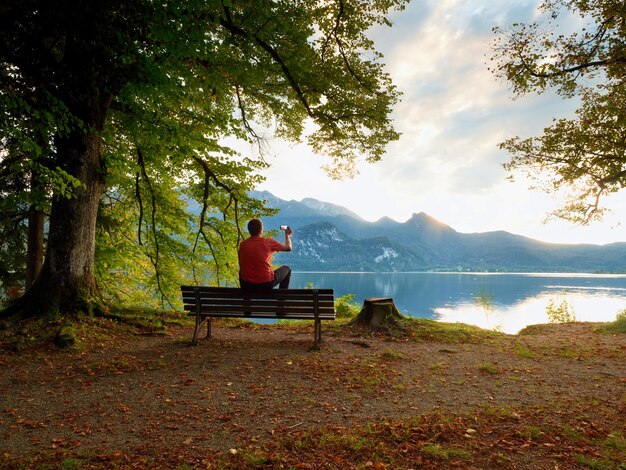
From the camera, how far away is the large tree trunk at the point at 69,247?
7.48 metres

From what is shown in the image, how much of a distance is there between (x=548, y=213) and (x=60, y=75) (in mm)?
18481

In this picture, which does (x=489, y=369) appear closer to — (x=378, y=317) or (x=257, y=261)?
(x=378, y=317)

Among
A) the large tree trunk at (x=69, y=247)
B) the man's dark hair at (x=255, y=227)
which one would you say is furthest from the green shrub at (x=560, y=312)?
the large tree trunk at (x=69, y=247)

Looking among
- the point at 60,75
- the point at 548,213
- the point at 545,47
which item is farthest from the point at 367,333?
the point at 548,213

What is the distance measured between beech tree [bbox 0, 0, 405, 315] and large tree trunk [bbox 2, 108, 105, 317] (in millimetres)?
24

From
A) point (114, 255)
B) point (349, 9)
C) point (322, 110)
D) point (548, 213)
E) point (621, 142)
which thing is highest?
point (349, 9)

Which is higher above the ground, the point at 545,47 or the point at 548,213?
the point at 545,47

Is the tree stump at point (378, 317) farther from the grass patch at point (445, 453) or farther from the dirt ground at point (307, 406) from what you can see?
the grass patch at point (445, 453)

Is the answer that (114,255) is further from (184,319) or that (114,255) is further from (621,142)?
(621,142)

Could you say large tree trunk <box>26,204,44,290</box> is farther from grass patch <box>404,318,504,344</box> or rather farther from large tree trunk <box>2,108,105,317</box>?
grass patch <box>404,318,504,344</box>

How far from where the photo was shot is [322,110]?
11.3 m

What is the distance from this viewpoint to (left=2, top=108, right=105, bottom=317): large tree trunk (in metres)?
7.48

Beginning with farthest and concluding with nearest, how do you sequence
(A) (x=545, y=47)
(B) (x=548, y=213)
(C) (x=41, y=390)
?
1. (B) (x=548, y=213)
2. (A) (x=545, y=47)
3. (C) (x=41, y=390)

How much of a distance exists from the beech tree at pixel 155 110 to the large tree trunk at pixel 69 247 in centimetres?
2
